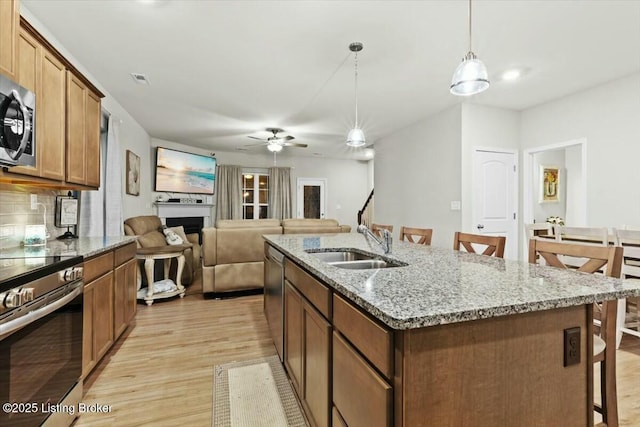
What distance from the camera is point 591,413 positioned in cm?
106

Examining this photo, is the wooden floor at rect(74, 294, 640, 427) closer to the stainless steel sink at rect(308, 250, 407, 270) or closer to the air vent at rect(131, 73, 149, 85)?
the stainless steel sink at rect(308, 250, 407, 270)

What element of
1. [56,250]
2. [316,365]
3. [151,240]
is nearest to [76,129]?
[56,250]

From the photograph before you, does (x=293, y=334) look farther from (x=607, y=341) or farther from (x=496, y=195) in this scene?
(x=496, y=195)

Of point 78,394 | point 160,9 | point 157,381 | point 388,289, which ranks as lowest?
point 157,381

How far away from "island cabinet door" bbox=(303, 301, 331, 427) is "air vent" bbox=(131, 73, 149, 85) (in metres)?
3.27

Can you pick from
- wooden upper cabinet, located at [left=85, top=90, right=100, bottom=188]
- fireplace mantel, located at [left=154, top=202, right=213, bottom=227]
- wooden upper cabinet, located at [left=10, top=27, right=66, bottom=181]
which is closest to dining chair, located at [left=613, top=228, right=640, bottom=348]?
wooden upper cabinet, located at [left=10, top=27, right=66, bottom=181]

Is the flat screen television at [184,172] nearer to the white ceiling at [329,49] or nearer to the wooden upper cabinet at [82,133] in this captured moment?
the white ceiling at [329,49]

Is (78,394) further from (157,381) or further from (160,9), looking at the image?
(160,9)

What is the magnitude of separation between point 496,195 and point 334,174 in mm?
4992

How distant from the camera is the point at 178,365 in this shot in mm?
2352

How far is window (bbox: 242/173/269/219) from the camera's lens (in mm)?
8234

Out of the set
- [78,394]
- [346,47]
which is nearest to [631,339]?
[346,47]

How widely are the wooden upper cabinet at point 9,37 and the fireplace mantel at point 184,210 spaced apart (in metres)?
4.82

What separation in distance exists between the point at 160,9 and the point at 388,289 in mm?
2577
